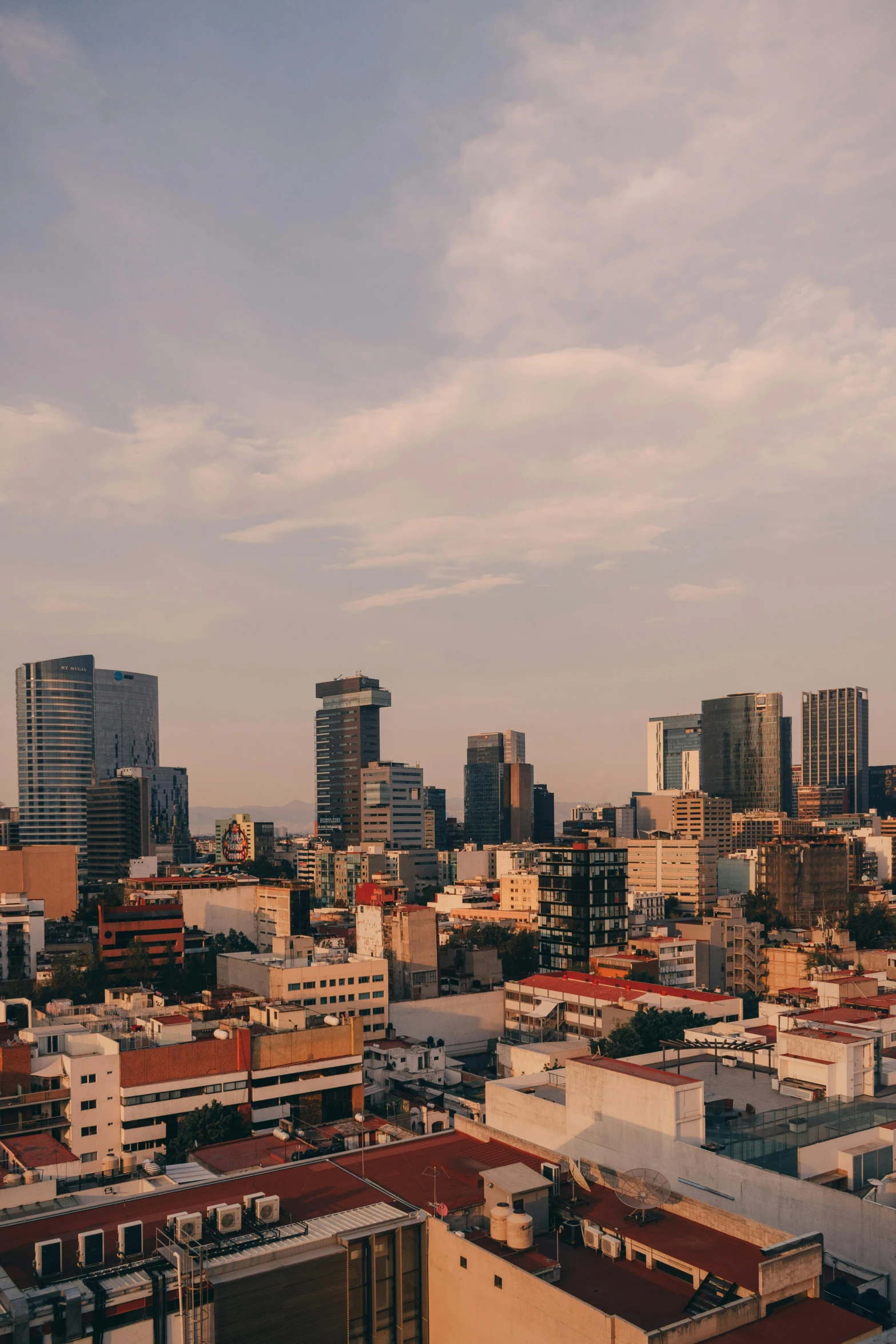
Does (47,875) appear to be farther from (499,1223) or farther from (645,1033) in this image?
(499,1223)

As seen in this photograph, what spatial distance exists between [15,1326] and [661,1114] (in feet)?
83.5

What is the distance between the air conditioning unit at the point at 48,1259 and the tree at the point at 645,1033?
2061 inches

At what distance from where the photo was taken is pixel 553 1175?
129 ft

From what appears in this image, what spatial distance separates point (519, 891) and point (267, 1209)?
157842 mm

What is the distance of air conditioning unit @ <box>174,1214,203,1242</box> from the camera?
109 ft

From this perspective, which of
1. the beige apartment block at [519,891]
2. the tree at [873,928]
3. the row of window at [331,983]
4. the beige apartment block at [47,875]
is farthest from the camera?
the beige apartment block at [519,891]

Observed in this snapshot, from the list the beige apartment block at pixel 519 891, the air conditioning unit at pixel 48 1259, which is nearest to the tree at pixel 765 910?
the beige apartment block at pixel 519 891

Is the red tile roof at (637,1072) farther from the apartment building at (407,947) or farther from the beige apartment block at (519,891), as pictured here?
the beige apartment block at (519,891)

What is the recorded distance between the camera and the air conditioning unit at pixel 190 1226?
33094 mm

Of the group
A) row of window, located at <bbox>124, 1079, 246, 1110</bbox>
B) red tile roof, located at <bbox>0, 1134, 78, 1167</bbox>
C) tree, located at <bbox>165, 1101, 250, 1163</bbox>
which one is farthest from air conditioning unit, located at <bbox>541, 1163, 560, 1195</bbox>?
row of window, located at <bbox>124, 1079, 246, 1110</bbox>

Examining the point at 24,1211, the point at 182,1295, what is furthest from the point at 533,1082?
the point at 182,1295

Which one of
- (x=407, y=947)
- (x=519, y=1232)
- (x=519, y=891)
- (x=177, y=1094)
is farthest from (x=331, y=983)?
(x=519, y=891)

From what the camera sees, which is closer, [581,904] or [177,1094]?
[177,1094]

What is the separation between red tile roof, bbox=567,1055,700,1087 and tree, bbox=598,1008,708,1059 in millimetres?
31522
